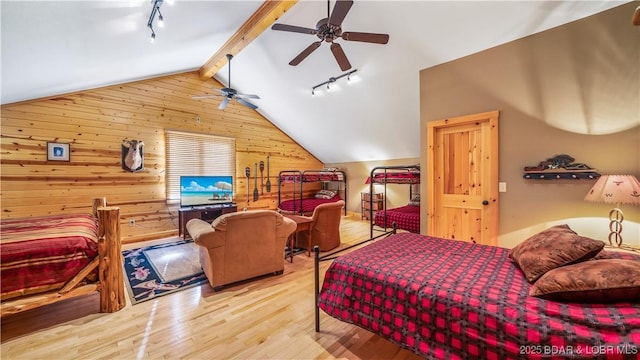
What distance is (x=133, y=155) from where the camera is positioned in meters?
4.93

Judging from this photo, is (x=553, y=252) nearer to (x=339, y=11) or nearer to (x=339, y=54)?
(x=339, y=11)

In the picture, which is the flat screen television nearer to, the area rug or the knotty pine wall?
the knotty pine wall

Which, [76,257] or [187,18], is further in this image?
[187,18]

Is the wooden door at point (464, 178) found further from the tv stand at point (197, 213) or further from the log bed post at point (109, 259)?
the tv stand at point (197, 213)

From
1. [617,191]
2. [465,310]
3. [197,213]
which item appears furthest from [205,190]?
[617,191]

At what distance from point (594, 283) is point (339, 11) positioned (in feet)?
8.53

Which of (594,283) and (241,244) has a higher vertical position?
(594,283)

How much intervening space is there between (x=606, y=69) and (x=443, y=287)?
2.92m

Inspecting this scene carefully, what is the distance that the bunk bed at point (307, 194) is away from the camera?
6.19 m

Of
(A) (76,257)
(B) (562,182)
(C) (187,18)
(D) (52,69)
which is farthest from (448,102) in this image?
(D) (52,69)

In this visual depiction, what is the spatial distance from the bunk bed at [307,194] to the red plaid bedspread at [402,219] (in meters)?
1.97

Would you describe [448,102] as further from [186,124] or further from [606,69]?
[186,124]

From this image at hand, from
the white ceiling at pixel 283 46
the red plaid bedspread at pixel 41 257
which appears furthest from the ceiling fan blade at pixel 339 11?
the red plaid bedspread at pixel 41 257

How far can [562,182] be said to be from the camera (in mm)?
2713
